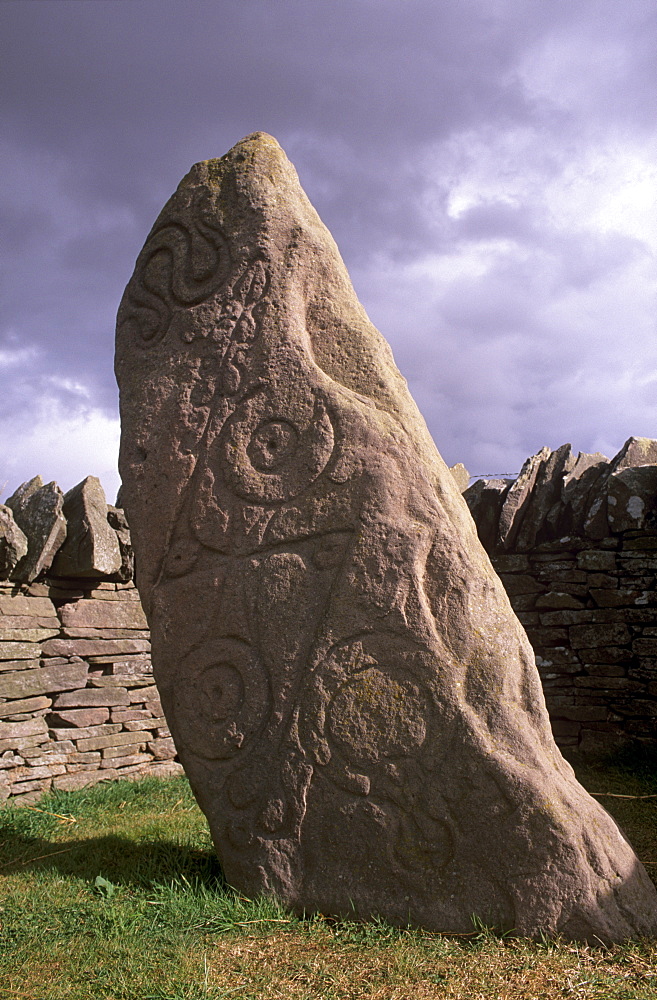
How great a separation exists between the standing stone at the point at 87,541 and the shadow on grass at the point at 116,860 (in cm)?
189

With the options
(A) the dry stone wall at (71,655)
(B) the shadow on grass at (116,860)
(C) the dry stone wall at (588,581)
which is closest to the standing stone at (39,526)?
(A) the dry stone wall at (71,655)

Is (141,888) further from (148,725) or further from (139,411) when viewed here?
(148,725)

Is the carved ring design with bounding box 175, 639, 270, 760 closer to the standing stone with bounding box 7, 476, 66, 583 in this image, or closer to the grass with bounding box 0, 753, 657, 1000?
the grass with bounding box 0, 753, 657, 1000

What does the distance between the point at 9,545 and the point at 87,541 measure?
54 centimetres

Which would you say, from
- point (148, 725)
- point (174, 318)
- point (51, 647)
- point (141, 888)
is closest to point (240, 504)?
point (174, 318)

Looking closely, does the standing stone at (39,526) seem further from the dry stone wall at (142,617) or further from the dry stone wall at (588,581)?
the dry stone wall at (588,581)

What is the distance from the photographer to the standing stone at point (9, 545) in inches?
195

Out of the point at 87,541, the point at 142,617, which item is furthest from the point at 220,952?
the point at 142,617

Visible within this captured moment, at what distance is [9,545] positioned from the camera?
4957mm

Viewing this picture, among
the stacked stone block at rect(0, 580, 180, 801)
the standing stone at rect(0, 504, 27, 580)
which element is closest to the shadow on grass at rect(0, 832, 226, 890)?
the stacked stone block at rect(0, 580, 180, 801)

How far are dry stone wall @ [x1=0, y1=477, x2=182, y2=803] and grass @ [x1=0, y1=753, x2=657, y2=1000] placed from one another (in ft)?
5.96

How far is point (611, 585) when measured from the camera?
556 centimetres

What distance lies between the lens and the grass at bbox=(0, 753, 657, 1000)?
2.24 meters

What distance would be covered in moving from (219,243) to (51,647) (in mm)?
3269
